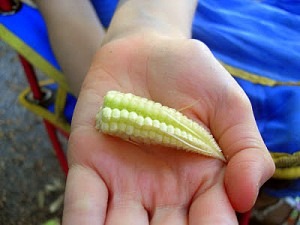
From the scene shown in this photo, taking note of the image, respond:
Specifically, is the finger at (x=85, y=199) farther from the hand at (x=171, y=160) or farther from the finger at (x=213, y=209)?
the finger at (x=213, y=209)

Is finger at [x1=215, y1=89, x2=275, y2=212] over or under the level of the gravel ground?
over

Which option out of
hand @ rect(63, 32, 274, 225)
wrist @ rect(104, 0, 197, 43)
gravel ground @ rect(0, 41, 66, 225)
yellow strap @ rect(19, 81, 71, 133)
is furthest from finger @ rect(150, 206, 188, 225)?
gravel ground @ rect(0, 41, 66, 225)

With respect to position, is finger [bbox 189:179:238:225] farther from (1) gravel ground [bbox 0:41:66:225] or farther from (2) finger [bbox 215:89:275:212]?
(1) gravel ground [bbox 0:41:66:225]

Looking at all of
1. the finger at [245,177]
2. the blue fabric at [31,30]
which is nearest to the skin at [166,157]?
the finger at [245,177]

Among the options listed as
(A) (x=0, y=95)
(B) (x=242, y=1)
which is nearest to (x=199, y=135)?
(B) (x=242, y=1)

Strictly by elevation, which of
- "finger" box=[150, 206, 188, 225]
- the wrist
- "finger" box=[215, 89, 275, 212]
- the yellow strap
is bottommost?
the yellow strap

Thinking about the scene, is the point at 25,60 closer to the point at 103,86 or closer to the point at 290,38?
the point at 103,86

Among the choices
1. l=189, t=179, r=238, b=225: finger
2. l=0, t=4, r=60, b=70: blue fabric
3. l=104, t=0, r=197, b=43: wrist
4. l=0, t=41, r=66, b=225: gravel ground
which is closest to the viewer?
l=189, t=179, r=238, b=225: finger

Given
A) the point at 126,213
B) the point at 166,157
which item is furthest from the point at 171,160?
the point at 126,213
